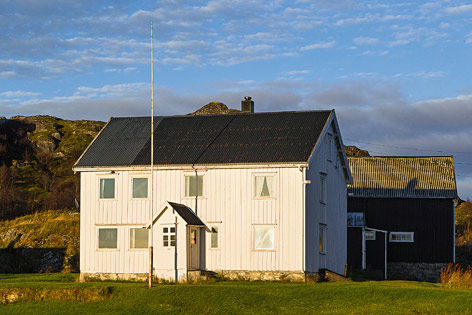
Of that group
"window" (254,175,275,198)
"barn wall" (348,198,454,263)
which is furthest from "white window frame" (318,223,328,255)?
"barn wall" (348,198,454,263)

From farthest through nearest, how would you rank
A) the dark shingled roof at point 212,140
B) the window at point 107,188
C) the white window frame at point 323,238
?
1. the window at point 107,188
2. the white window frame at point 323,238
3. the dark shingled roof at point 212,140

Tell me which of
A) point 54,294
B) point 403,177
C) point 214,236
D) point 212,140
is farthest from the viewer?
point 403,177

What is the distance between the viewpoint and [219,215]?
4253 cm

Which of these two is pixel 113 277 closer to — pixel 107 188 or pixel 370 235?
pixel 107 188

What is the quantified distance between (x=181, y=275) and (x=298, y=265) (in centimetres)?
597

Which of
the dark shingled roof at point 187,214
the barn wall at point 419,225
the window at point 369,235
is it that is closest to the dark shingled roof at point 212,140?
the dark shingled roof at point 187,214

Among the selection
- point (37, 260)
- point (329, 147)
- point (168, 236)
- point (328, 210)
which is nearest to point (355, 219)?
point (328, 210)

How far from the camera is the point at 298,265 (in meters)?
40.7

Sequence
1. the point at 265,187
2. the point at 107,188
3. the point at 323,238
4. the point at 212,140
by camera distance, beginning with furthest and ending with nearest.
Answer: the point at 212,140, the point at 323,238, the point at 107,188, the point at 265,187

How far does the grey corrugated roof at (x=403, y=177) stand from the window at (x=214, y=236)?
2014 centimetres

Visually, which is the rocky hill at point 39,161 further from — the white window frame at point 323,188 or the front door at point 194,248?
the front door at point 194,248

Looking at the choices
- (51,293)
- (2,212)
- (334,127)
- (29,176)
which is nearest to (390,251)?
(334,127)

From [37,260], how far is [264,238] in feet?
79.7

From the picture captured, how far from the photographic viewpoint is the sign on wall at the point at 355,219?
5847 cm
